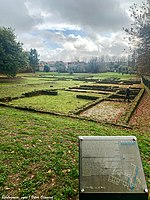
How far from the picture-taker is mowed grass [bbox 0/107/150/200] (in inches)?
137

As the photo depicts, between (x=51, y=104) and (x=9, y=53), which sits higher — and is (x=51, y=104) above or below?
below

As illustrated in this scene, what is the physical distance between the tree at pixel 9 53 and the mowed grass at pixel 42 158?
27.8 meters

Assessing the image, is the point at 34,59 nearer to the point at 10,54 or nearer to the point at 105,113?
the point at 10,54

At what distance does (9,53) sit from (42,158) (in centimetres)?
3272

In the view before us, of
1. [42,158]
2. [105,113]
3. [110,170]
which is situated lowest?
[105,113]

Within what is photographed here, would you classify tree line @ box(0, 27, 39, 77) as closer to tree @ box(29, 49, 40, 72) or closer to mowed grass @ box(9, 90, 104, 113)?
mowed grass @ box(9, 90, 104, 113)

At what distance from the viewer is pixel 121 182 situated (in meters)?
2.44

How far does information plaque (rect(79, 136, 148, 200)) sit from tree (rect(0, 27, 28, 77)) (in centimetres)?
3245

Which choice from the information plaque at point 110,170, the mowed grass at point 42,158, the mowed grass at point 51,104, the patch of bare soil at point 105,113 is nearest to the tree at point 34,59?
the mowed grass at point 51,104

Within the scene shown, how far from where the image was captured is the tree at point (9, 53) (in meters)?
32.2

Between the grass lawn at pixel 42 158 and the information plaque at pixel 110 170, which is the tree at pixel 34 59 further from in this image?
the information plaque at pixel 110 170

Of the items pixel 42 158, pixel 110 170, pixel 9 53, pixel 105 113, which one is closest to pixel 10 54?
pixel 9 53

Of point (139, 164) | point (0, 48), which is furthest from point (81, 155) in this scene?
point (0, 48)

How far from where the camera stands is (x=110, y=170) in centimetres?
253
